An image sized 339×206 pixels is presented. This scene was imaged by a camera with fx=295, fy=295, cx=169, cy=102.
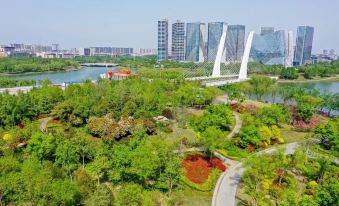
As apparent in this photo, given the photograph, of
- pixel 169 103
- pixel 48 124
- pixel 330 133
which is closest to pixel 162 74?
pixel 169 103

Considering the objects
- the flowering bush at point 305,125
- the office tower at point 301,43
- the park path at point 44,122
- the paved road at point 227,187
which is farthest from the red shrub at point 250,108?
the office tower at point 301,43

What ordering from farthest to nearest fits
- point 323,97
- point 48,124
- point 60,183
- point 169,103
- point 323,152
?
point 323,97 → point 169,103 → point 48,124 → point 323,152 → point 60,183

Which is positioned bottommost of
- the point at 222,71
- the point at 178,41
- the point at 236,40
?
the point at 222,71

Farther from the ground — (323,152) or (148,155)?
(148,155)

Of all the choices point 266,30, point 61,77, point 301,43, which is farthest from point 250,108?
point 301,43

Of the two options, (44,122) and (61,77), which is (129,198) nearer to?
(44,122)

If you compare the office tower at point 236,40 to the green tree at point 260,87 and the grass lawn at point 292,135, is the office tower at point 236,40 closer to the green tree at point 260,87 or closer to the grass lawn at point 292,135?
the green tree at point 260,87

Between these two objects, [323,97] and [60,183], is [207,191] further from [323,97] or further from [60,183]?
[323,97]
